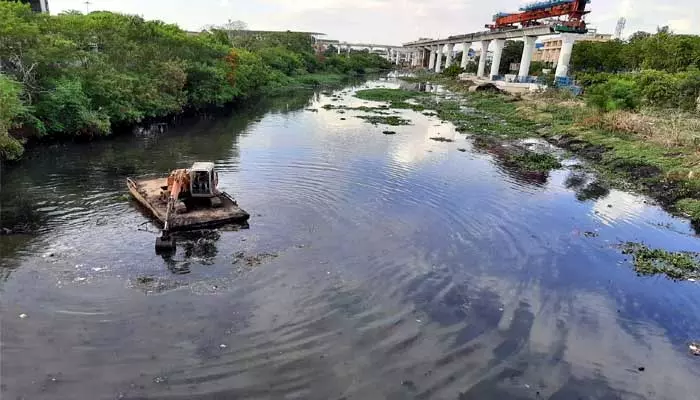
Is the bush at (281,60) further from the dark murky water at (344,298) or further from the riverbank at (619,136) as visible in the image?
the dark murky water at (344,298)

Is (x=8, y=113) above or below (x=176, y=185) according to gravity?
above

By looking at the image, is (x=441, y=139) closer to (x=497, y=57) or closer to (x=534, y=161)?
(x=534, y=161)

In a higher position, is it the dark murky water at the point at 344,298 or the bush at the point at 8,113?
the bush at the point at 8,113

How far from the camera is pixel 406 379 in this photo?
10078mm

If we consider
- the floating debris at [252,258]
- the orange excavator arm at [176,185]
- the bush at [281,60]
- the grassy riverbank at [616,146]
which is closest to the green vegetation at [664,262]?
the grassy riverbank at [616,146]

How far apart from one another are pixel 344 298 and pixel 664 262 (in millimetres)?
12080

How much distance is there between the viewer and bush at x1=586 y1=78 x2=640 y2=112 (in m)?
40.2

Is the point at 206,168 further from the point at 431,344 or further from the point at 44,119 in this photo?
the point at 44,119

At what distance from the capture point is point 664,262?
1656 cm

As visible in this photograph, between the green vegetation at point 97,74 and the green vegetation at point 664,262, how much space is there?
28.5 metres

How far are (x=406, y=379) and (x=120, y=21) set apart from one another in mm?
42988

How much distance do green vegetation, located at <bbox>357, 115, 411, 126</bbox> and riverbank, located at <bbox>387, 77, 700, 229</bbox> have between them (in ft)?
18.9

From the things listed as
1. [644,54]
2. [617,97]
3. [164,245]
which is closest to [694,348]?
[164,245]

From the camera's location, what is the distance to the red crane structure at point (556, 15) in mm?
60344
